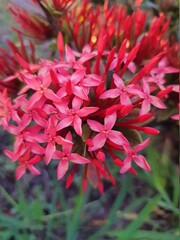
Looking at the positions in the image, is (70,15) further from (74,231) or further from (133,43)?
(74,231)

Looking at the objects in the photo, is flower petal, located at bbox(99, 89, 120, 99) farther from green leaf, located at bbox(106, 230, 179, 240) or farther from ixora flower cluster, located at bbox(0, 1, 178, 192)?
green leaf, located at bbox(106, 230, 179, 240)

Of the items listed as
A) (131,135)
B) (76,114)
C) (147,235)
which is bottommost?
(147,235)

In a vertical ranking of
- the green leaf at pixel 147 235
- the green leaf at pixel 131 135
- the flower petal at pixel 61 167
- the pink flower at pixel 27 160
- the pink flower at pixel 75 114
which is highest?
the pink flower at pixel 75 114

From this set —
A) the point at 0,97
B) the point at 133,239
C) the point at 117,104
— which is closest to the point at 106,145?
the point at 117,104

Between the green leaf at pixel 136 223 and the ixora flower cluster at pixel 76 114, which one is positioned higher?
the ixora flower cluster at pixel 76 114

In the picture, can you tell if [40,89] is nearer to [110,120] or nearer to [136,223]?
[110,120]

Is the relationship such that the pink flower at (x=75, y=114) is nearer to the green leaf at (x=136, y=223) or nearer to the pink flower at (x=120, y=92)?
the pink flower at (x=120, y=92)

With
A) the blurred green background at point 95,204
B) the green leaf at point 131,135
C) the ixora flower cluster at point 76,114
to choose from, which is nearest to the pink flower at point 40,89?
the ixora flower cluster at point 76,114

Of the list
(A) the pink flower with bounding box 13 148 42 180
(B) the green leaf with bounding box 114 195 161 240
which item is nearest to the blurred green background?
(B) the green leaf with bounding box 114 195 161 240

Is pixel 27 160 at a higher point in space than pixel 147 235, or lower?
higher

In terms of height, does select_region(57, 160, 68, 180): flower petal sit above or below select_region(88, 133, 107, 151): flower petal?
below

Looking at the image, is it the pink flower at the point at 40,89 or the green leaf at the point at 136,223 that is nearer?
the pink flower at the point at 40,89

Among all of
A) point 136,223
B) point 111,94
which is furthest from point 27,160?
point 136,223
